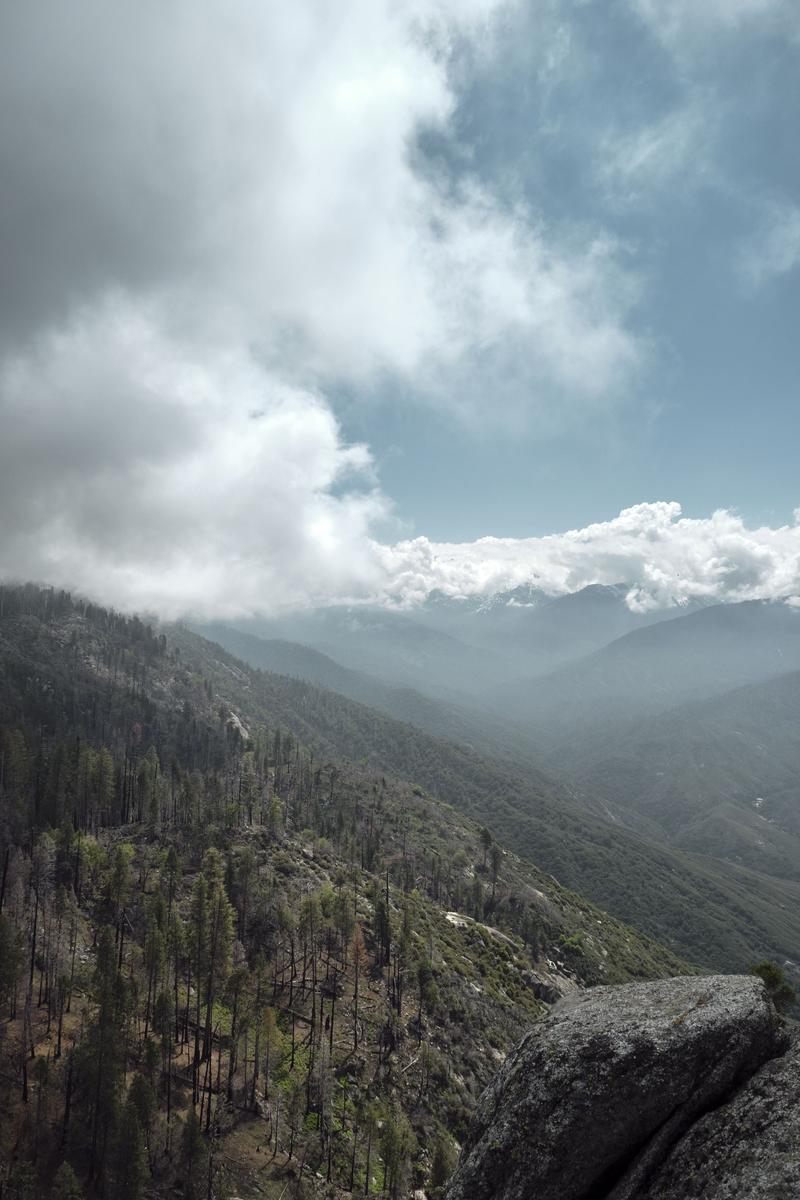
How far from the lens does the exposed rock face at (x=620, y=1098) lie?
18.7 metres

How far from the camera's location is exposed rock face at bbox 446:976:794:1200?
61.3ft

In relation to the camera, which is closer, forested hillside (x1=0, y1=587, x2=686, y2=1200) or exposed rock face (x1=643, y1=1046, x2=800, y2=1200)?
exposed rock face (x1=643, y1=1046, x2=800, y2=1200)

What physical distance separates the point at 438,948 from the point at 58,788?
94.2 meters

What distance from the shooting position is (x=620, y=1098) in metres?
19.0

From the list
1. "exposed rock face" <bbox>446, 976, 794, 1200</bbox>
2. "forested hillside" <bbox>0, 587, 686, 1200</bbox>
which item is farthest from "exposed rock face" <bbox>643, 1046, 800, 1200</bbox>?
"forested hillside" <bbox>0, 587, 686, 1200</bbox>

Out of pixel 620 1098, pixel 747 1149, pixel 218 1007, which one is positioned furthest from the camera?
pixel 218 1007

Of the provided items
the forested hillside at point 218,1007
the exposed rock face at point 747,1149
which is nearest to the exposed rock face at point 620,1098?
the exposed rock face at point 747,1149

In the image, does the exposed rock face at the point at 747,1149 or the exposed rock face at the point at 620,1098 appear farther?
the exposed rock face at the point at 620,1098

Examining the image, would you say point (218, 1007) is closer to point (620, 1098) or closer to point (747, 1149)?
point (620, 1098)

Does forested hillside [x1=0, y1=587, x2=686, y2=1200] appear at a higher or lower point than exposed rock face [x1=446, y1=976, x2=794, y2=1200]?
lower

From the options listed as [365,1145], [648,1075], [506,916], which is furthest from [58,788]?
[648,1075]

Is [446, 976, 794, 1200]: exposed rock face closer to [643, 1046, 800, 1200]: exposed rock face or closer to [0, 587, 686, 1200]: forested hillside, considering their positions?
[643, 1046, 800, 1200]: exposed rock face

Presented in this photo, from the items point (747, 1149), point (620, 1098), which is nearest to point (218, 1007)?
point (620, 1098)

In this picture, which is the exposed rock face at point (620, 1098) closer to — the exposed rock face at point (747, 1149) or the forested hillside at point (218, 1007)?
the exposed rock face at point (747, 1149)
